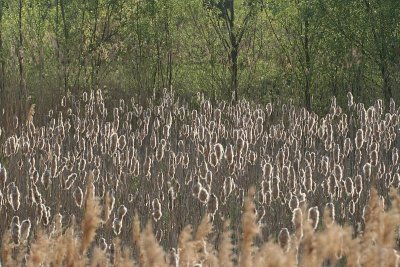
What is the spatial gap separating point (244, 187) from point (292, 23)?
5.74 m

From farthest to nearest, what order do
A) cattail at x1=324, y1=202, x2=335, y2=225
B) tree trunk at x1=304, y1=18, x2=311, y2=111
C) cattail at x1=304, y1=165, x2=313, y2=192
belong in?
1. tree trunk at x1=304, y1=18, x2=311, y2=111
2. cattail at x1=304, y1=165, x2=313, y2=192
3. cattail at x1=324, y1=202, x2=335, y2=225

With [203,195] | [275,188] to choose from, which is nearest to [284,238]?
[203,195]

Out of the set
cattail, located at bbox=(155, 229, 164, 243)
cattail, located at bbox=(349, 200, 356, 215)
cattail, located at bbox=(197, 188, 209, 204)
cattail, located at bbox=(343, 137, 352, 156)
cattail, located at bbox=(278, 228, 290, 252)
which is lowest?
cattail, located at bbox=(155, 229, 164, 243)

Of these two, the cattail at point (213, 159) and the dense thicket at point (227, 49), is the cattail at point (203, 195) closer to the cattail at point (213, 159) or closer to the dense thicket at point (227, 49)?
the cattail at point (213, 159)

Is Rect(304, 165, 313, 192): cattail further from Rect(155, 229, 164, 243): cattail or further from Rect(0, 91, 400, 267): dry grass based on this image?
Rect(155, 229, 164, 243): cattail

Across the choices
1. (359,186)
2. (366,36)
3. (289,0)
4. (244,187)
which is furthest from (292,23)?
(359,186)

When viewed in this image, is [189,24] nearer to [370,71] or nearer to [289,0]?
[289,0]

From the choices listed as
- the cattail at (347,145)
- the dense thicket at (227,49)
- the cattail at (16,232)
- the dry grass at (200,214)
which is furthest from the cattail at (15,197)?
the dense thicket at (227,49)

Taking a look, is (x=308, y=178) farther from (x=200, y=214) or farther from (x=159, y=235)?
(x=159, y=235)

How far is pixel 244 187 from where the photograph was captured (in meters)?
6.81

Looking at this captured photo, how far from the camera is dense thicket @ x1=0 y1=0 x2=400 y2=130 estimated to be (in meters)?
11.6

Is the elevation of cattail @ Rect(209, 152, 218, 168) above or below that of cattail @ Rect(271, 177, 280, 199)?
above

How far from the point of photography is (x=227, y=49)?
12.5 meters

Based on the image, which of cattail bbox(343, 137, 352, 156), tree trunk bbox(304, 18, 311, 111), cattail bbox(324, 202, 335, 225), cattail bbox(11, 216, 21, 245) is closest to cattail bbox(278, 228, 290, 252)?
cattail bbox(324, 202, 335, 225)
